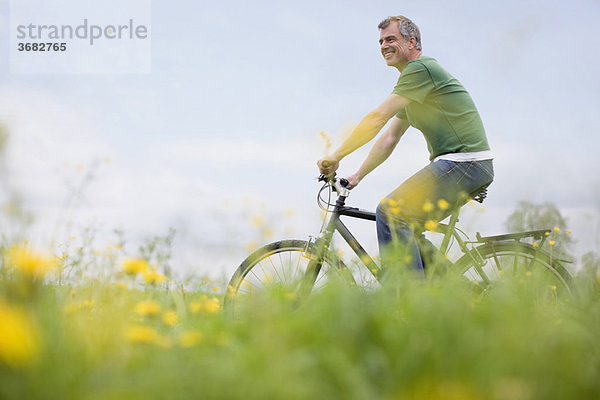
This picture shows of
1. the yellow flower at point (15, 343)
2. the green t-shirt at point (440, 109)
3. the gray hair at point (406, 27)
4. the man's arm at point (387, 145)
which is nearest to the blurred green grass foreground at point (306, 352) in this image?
the yellow flower at point (15, 343)

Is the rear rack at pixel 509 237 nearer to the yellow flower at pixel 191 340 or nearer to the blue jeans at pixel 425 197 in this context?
the blue jeans at pixel 425 197

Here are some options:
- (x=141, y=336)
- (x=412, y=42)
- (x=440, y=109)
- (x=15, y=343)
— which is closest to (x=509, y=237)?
(x=440, y=109)

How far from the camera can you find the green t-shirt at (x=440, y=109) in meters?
3.84

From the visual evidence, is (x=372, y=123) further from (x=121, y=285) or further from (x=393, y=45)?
(x=121, y=285)

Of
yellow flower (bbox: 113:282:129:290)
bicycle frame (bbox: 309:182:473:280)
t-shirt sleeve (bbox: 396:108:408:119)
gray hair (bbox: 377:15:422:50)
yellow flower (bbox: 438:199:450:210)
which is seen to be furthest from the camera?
t-shirt sleeve (bbox: 396:108:408:119)

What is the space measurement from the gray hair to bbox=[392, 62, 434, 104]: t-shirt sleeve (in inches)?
19.9

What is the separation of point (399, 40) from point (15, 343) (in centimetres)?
358

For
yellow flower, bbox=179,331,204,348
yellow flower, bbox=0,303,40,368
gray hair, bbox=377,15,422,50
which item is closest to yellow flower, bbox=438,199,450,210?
gray hair, bbox=377,15,422,50

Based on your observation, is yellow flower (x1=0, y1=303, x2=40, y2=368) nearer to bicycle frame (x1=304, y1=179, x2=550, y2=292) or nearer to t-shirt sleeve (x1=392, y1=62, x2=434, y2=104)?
bicycle frame (x1=304, y1=179, x2=550, y2=292)

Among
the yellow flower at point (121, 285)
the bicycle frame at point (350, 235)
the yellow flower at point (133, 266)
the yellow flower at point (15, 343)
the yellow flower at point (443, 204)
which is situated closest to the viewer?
the yellow flower at point (15, 343)

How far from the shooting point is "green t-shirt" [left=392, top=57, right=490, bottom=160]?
12.6 feet

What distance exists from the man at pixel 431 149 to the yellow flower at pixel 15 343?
254cm

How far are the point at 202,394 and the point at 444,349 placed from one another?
0.77 m

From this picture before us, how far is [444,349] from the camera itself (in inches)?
67.1
